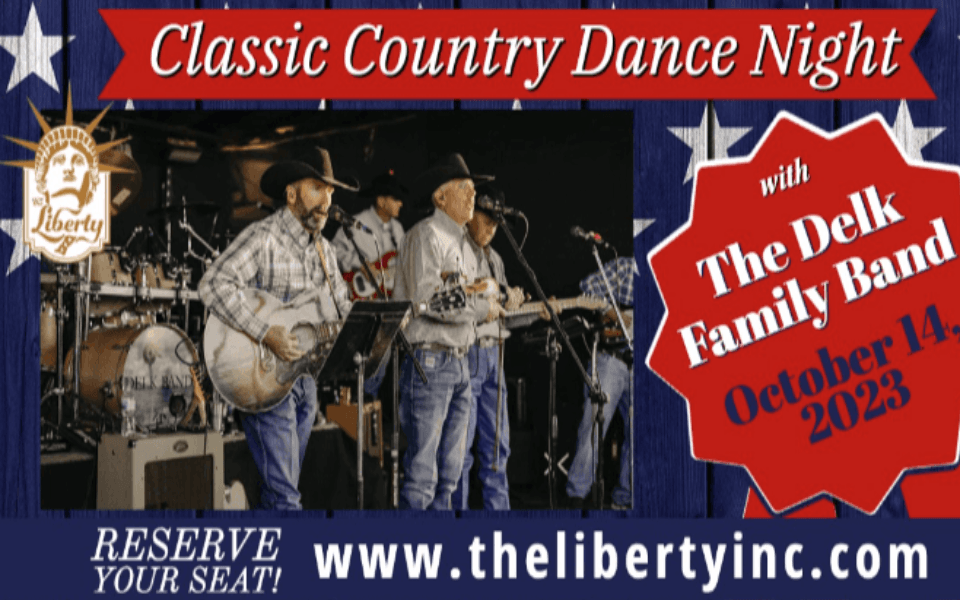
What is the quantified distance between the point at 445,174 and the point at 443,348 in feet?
2.00

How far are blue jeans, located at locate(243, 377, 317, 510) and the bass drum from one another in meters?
0.27

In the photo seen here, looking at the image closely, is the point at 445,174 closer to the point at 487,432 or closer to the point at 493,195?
the point at 493,195

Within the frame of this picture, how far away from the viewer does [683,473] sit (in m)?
4.12

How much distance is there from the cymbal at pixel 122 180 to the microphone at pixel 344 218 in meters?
0.67

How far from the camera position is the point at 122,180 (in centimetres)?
409

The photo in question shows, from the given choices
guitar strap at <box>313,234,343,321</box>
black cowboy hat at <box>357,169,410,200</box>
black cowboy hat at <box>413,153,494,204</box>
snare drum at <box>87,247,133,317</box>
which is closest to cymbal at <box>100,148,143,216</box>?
snare drum at <box>87,247,133,317</box>

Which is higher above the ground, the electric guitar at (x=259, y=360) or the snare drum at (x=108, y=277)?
the snare drum at (x=108, y=277)

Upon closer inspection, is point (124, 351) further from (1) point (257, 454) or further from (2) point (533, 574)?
(2) point (533, 574)

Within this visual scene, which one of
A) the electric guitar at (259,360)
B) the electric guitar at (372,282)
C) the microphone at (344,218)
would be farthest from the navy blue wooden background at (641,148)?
the electric guitar at (372,282)

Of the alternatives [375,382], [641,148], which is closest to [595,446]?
[375,382]

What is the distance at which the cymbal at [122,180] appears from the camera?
4078 millimetres

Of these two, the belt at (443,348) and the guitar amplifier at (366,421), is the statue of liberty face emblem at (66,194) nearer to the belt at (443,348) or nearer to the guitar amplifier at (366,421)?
the guitar amplifier at (366,421)

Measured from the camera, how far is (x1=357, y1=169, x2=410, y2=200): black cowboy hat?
408cm

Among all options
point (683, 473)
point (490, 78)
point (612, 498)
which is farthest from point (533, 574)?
point (490, 78)
